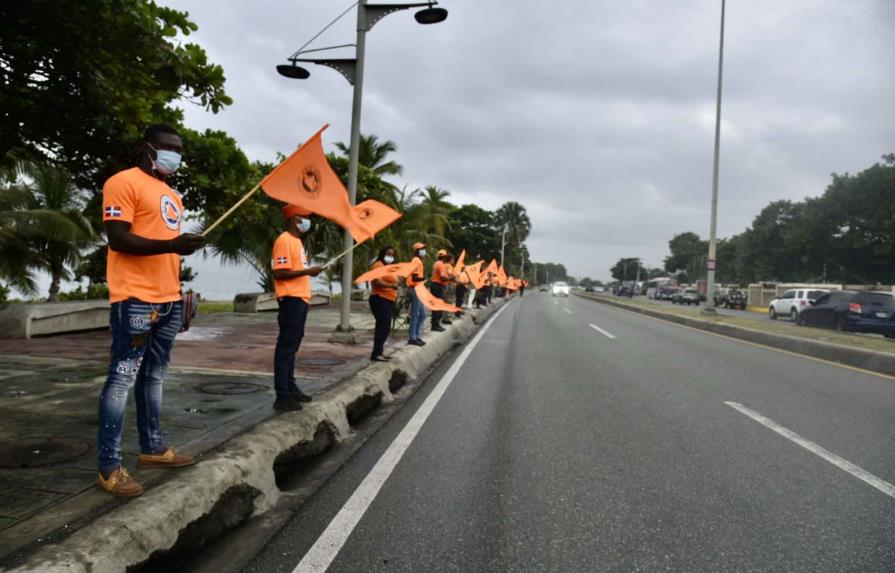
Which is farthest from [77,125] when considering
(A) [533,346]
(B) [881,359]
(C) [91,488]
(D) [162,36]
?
(B) [881,359]

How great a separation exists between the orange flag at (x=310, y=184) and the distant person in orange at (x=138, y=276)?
1110 mm

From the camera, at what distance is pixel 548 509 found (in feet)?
11.9

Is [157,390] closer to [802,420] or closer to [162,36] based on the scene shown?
[162,36]

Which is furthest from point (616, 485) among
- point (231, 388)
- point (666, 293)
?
point (666, 293)

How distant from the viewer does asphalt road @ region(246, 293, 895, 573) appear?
304 centimetres

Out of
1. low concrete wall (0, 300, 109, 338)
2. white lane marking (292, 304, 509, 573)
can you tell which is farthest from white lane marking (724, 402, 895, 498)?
low concrete wall (0, 300, 109, 338)

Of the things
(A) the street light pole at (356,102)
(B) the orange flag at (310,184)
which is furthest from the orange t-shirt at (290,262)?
(A) the street light pole at (356,102)

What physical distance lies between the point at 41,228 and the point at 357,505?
1512 centimetres

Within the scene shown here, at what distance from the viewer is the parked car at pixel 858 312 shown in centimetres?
1791

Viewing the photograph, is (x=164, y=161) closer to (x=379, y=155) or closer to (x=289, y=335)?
(x=289, y=335)

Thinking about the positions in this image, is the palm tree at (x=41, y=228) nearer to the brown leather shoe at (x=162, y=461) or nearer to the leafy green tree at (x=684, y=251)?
the brown leather shoe at (x=162, y=461)

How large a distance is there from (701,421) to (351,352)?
5519mm

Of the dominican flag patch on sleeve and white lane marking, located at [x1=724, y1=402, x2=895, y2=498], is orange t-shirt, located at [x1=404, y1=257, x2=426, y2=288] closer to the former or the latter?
white lane marking, located at [x1=724, y1=402, x2=895, y2=498]

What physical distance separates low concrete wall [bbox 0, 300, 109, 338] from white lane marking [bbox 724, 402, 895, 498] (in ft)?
33.5
